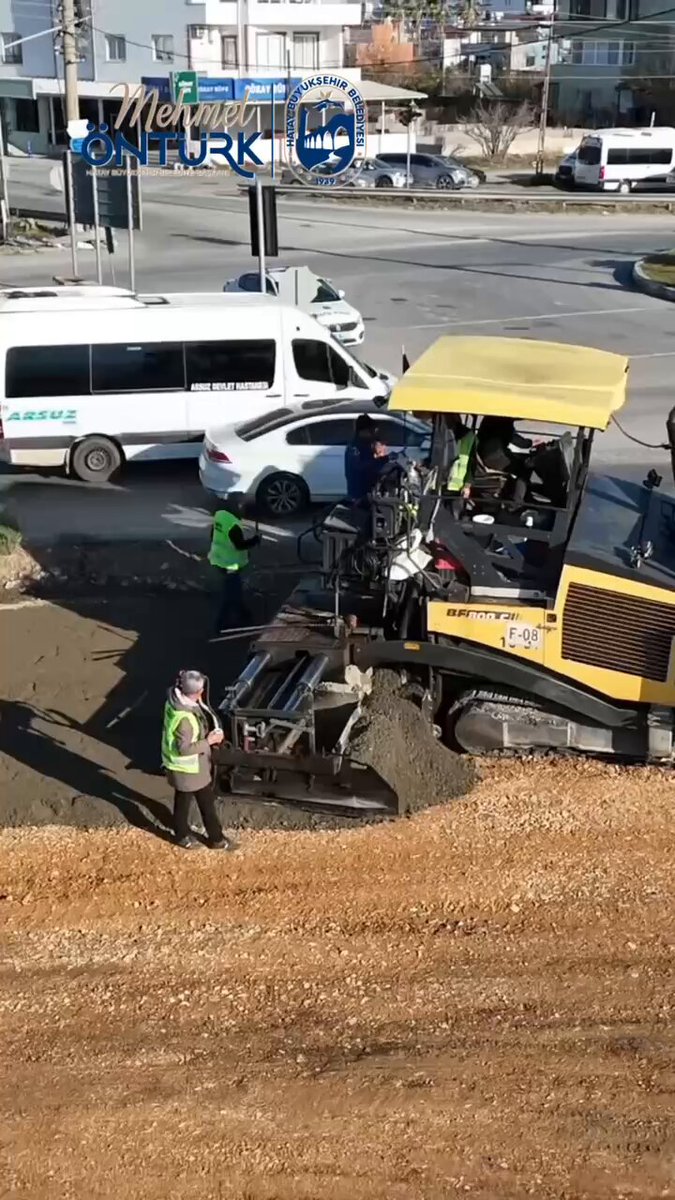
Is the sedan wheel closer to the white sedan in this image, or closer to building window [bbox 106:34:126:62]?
the white sedan

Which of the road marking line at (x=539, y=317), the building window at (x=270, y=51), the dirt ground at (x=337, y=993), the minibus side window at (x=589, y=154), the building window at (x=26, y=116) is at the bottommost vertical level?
the dirt ground at (x=337, y=993)

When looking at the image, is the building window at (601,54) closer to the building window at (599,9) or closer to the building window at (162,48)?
the building window at (599,9)

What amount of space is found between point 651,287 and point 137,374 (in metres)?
18.4

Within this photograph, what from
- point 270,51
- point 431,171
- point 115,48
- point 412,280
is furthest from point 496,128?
point 412,280

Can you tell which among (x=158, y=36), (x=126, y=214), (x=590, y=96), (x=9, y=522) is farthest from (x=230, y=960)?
(x=590, y=96)

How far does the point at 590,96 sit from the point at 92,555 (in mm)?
71445

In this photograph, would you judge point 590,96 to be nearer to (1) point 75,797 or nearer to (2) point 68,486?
(2) point 68,486

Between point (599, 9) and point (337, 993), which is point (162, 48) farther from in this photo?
point (337, 993)

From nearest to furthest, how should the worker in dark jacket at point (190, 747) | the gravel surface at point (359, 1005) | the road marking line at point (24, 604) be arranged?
the gravel surface at point (359, 1005)
the worker in dark jacket at point (190, 747)
the road marking line at point (24, 604)

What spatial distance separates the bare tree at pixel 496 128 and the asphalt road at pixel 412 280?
20.0 metres

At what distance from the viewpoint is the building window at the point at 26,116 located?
71.9 m

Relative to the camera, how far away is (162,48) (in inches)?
2687

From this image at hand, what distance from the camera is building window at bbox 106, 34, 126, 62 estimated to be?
68.5 metres

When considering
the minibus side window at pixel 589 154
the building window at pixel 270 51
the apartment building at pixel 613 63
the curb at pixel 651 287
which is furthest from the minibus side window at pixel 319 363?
the apartment building at pixel 613 63
